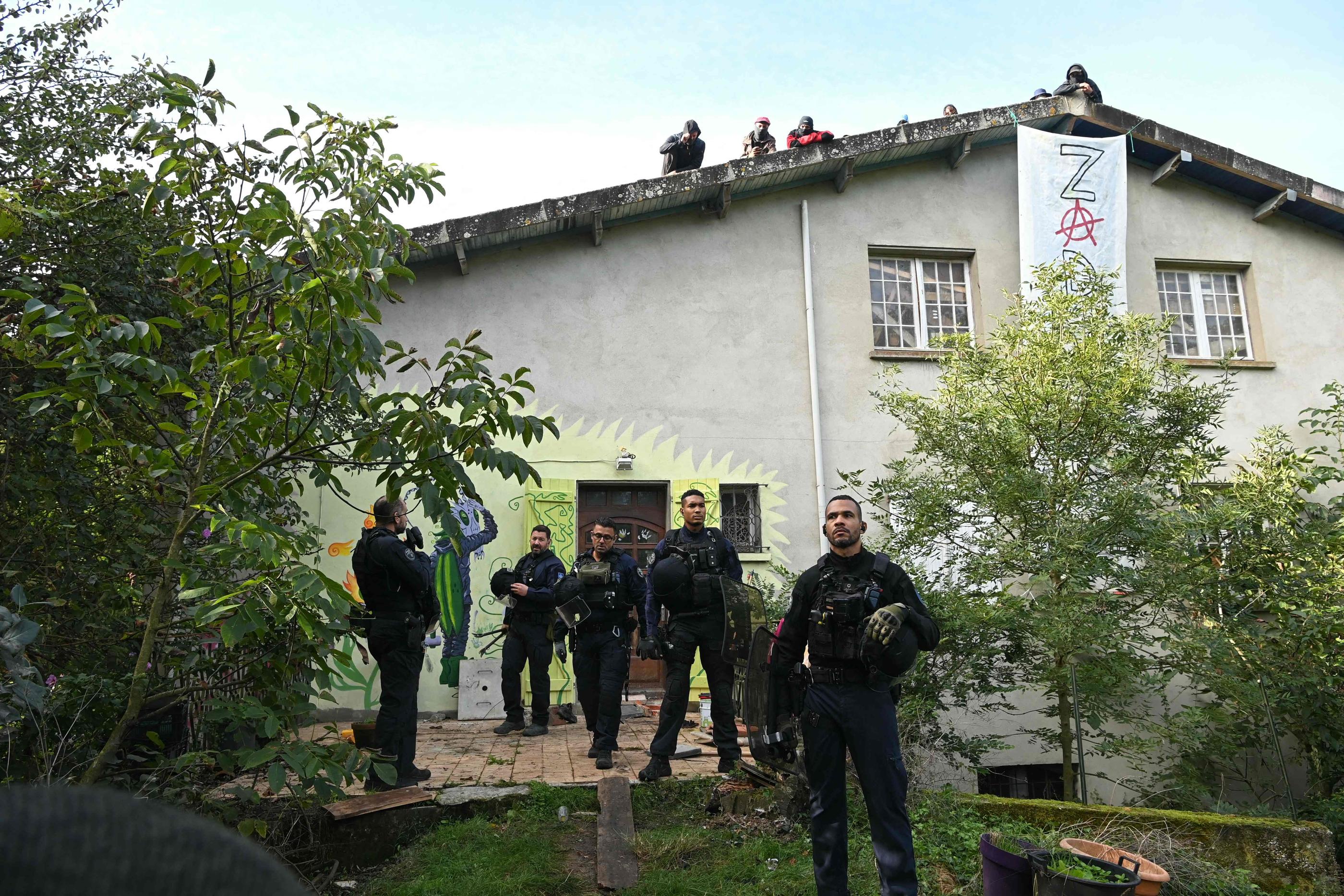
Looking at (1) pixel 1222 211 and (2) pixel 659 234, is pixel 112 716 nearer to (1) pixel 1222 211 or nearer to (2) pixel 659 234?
(2) pixel 659 234

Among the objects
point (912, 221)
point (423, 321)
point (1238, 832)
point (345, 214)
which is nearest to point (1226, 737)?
point (1238, 832)

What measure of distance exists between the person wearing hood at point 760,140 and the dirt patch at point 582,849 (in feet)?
29.4

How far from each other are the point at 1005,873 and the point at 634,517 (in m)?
6.94

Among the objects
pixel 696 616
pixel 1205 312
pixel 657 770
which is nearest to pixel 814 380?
pixel 696 616

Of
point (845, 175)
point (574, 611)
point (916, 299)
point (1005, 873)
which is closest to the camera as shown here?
point (1005, 873)

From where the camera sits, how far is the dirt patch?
4883 millimetres

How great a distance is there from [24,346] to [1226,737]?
7727mm

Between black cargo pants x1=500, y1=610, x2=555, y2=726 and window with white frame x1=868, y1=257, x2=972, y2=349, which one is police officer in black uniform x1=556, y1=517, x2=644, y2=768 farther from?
window with white frame x1=868, y1=257, x2=972, y2=349

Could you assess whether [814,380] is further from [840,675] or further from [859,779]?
[859,779]

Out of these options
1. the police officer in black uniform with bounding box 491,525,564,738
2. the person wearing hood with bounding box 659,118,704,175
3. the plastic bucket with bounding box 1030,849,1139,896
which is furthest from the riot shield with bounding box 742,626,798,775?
the person wearing hood with bounding box 659,118,704,175

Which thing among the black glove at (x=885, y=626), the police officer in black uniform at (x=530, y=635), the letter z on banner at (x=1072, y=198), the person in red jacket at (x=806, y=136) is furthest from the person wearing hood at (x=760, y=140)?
the black glove at (x=885, y=626)

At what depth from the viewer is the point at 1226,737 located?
659cm

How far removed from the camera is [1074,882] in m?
4.05

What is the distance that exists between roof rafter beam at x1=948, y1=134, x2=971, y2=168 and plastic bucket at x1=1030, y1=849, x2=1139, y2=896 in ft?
32.4
